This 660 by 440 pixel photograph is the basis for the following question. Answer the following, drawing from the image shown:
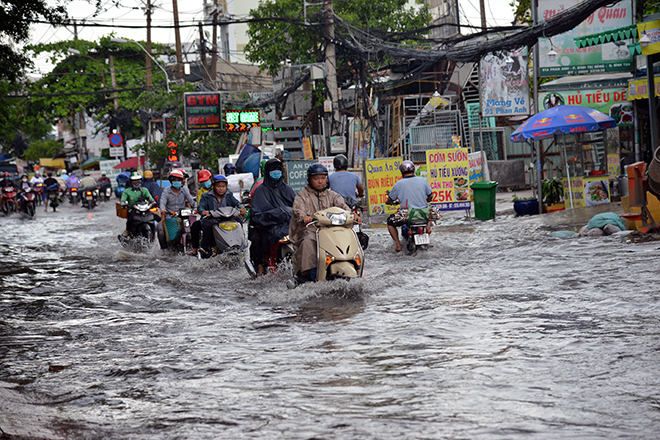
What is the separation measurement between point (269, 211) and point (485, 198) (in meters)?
9.03

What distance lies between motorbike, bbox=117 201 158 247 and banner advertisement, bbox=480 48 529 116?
9451mm

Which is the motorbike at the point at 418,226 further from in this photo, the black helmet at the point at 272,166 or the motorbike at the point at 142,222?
the motorbike at the point at 142,222

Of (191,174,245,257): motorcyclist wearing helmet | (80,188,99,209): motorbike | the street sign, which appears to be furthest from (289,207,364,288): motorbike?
the street sign

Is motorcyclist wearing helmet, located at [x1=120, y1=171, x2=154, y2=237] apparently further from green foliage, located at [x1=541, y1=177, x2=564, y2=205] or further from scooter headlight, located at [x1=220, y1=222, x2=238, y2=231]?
green foliage, located at [x1=541, y1=177, x2=564, y2=205]

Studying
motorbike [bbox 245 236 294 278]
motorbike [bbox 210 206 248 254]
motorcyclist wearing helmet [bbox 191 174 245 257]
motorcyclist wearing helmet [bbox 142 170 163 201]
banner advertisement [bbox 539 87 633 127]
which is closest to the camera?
motorbike [bbox 245 236 294 278]

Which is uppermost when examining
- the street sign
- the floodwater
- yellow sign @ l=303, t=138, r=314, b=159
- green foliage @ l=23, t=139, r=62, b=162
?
green foliage @ l=23, t=139, r=62, b=162

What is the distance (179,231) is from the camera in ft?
46.0

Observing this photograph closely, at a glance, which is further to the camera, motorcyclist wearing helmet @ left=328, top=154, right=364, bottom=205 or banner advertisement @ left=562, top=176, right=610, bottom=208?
banner advertisement @ left=562, top=176, right=610, bottom=208

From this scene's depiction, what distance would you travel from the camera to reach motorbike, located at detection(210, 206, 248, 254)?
38.0ft

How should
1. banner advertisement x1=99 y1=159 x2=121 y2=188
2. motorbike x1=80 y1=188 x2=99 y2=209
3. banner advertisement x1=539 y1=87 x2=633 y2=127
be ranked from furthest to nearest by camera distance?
banner advertisement x1=99 y1=159 x2=121 y2=188 → motorbike x1=80 y1=188 x2=99 y2=209 → banner advertisement x1=539 y1=87 x2=633 y2=127

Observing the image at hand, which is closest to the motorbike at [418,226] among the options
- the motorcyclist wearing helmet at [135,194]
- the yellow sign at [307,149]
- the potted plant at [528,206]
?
the motorcyclist wearing helmet at [135,194]

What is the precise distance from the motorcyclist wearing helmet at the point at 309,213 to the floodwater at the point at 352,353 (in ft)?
0.96

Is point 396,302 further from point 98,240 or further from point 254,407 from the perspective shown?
point 98,240

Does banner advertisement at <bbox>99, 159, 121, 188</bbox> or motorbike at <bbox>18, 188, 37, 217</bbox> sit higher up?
banner advertisement at <bbox>99, 159, 121, 188</bbox>
